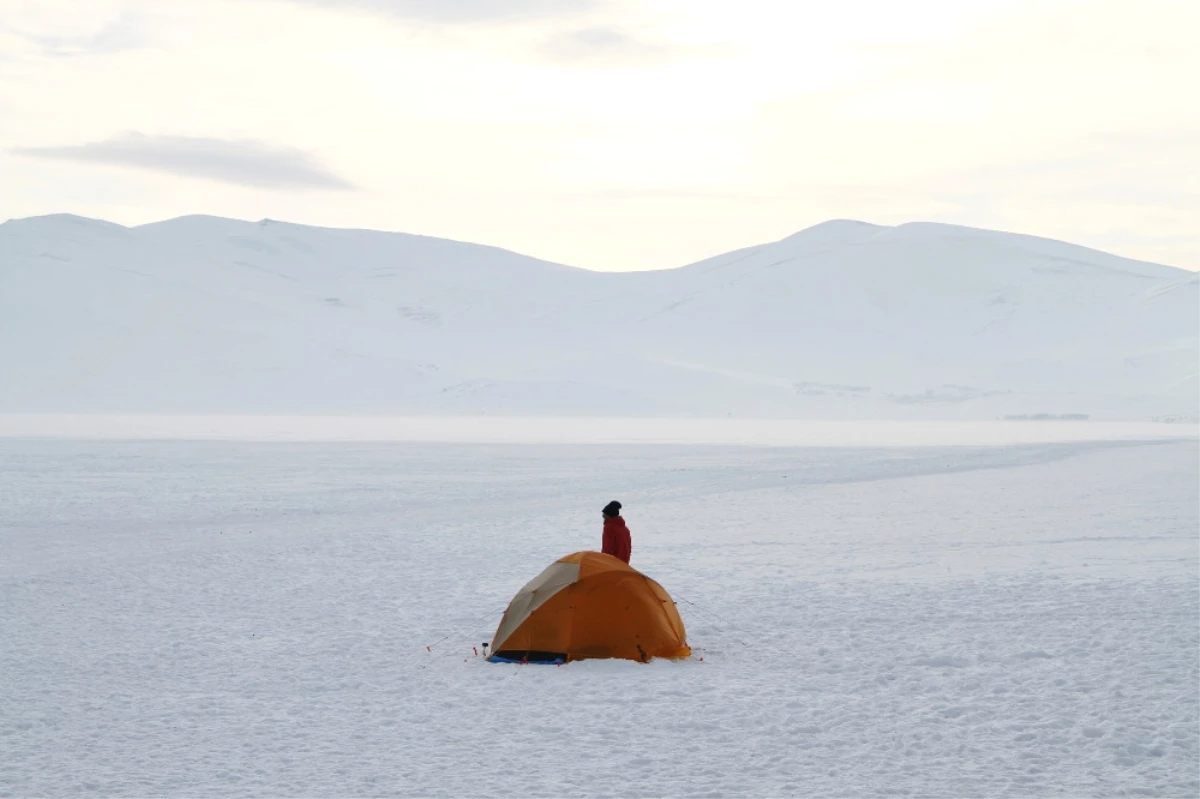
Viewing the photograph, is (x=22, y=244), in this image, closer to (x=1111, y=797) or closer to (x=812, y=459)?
(x=812, y=459)

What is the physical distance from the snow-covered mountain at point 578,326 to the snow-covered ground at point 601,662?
68935 mm

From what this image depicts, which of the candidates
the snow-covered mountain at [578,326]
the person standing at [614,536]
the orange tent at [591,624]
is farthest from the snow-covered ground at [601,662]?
the snow-covered mountain at [578,326]

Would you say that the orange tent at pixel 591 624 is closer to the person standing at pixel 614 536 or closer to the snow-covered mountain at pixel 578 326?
the person standing at pixel 614 536

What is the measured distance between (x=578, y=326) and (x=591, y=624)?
129 m

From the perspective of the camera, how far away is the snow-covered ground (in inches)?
290

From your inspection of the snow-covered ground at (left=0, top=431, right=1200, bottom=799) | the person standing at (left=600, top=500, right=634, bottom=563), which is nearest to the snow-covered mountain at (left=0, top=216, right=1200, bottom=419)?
the snow-covered ground at (left=0, top=431, right=1200, bottom=799)

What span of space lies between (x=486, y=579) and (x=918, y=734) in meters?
7.09

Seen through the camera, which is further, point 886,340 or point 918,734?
point 886,340

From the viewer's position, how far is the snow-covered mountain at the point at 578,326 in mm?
95812

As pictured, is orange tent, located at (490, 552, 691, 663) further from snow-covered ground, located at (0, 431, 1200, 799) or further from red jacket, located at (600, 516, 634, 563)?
red jacket, located at (600, 516, 634, 563)

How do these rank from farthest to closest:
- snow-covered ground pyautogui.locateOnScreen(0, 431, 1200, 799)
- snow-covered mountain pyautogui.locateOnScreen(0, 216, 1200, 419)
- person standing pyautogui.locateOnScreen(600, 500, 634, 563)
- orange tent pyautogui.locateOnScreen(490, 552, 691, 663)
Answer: snow-covered mountain pyautogui.locateOnScreen(0, 216, 1200, 419)
person standing pyautogui.locateOnScreen(600, 500, 634, 563)
orange tent pyautogui.locateOnScreen(490, 552, 691, 663)
snow-covered ground pyautogui.locateOnScreen(0, 431, 1200, 799)

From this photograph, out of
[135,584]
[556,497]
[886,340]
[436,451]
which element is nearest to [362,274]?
[886,340]

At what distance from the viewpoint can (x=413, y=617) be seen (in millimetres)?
12094

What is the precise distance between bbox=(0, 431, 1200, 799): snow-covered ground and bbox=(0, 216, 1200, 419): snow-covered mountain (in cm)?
6893
